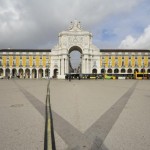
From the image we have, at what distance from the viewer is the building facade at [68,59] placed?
9994cm

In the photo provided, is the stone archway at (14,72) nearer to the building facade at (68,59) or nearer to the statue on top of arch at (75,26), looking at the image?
the building facade at (68,59)

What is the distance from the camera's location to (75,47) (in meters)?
104

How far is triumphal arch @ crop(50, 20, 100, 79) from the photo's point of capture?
9938 centimetres

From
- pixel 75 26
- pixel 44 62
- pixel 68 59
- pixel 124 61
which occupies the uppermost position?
pixel 75 26

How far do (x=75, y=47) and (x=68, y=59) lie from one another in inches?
270

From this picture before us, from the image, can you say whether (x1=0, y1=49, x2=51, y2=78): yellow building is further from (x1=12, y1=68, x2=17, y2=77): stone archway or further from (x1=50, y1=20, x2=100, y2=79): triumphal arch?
(x1=50, y1=20, x2=100, y2=79): triumphal arch

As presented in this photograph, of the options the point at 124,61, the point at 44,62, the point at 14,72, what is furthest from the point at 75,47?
the point at 14,72

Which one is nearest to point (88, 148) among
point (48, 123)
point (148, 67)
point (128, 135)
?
point (128, 135)

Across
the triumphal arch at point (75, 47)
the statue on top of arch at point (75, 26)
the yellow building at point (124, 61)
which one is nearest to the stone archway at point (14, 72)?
the triumphal arch at point (75, 47)

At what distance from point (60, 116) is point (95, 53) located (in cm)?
9593

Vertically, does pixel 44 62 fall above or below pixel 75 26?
below

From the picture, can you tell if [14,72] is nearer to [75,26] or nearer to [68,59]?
[68,59]

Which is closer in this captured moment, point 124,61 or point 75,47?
point 75,47

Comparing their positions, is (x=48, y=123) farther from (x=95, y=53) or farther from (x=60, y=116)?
(x=95, y=53)
